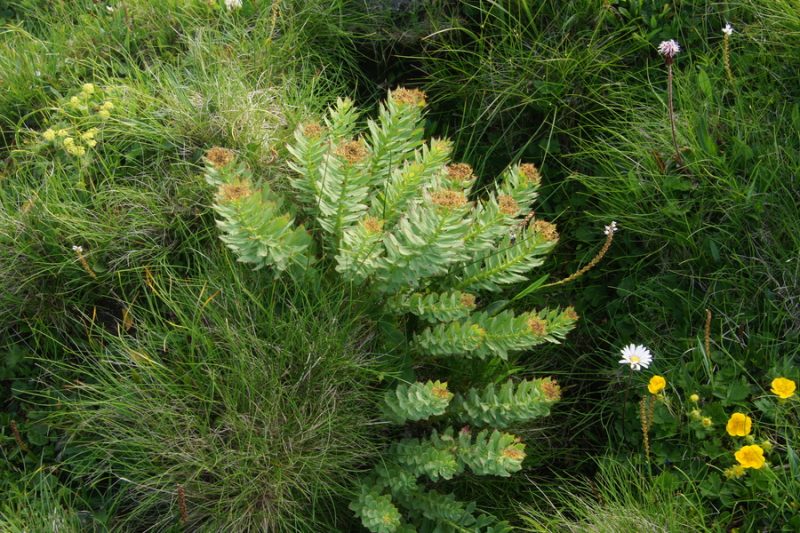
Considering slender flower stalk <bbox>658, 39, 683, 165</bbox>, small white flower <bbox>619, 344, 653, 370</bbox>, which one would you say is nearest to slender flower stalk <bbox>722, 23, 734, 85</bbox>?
slender flower stalk <bbox>658, 39, 683, 165</bbox>

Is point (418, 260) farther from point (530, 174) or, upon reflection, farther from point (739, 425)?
point (739, 425)

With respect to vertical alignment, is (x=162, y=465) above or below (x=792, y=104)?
below

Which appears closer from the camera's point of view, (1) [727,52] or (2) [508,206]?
(2) [508,206]

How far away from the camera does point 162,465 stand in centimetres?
265

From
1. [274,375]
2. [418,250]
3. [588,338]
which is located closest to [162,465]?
[274,375]

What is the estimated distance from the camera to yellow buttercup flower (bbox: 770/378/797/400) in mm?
2539

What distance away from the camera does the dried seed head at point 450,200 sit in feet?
7.98

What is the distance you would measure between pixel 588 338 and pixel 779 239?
0.77 m

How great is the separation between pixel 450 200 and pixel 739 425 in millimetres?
1077

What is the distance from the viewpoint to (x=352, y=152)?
2.57 m

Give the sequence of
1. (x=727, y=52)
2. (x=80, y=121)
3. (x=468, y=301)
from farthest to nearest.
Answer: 1. (x=80, y=121)
2. (x=727, y=52)
3. (x=468, y=301)

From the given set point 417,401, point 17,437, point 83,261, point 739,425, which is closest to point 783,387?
point 739,425

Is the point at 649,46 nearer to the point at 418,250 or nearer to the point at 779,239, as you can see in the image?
the point at 779,239

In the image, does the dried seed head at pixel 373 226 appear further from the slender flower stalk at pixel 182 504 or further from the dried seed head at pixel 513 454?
the slender flower stalk at pixel 182 504
